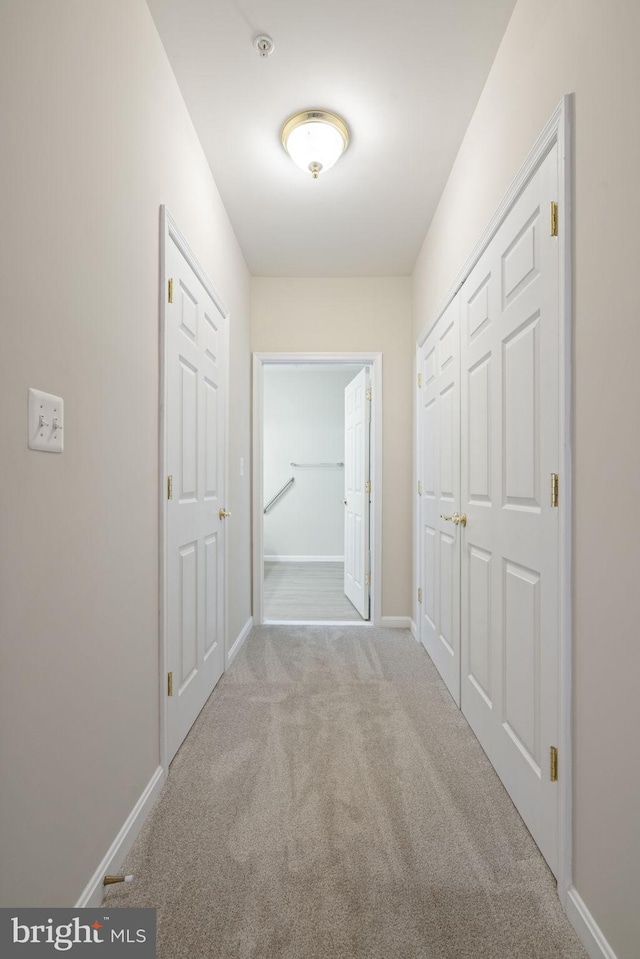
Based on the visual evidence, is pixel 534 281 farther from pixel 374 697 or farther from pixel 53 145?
pixel 374 697

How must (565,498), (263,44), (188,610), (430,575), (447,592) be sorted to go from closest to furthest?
1. (565,498)
2. (263,44)
3. (188,610)
4. (447,592)
5. (430,575)

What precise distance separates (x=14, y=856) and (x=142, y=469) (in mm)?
998

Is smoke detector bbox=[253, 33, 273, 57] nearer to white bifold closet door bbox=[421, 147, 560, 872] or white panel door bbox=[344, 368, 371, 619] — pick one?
white bifold closet door bbox=[421, 147, 560, 872]

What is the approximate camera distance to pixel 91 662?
4.13 ft

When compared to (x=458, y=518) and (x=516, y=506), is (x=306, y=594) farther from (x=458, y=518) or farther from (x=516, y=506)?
(x=516, y=506)

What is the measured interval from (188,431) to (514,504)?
51.6 inches

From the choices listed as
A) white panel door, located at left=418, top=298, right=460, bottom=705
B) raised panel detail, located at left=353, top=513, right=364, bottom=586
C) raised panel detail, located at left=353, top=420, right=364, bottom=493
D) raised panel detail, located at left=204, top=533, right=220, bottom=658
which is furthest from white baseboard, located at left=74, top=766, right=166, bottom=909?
raised panel detail, located at left=353, top=420, right=364, bottom=493

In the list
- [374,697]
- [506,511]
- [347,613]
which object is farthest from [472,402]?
[347,613]

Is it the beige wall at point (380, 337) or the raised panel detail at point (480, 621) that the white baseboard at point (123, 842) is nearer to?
the raised panel detail at point (480, 621)

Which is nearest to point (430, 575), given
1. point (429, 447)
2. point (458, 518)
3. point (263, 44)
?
point (429, 447)

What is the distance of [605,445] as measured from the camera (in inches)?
44.2

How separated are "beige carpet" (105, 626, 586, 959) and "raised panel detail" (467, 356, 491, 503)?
102 cm

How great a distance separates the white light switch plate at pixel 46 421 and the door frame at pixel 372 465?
2.71 metres

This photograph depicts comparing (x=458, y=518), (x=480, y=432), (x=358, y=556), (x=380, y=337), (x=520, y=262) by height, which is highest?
(x=380, y=337)
